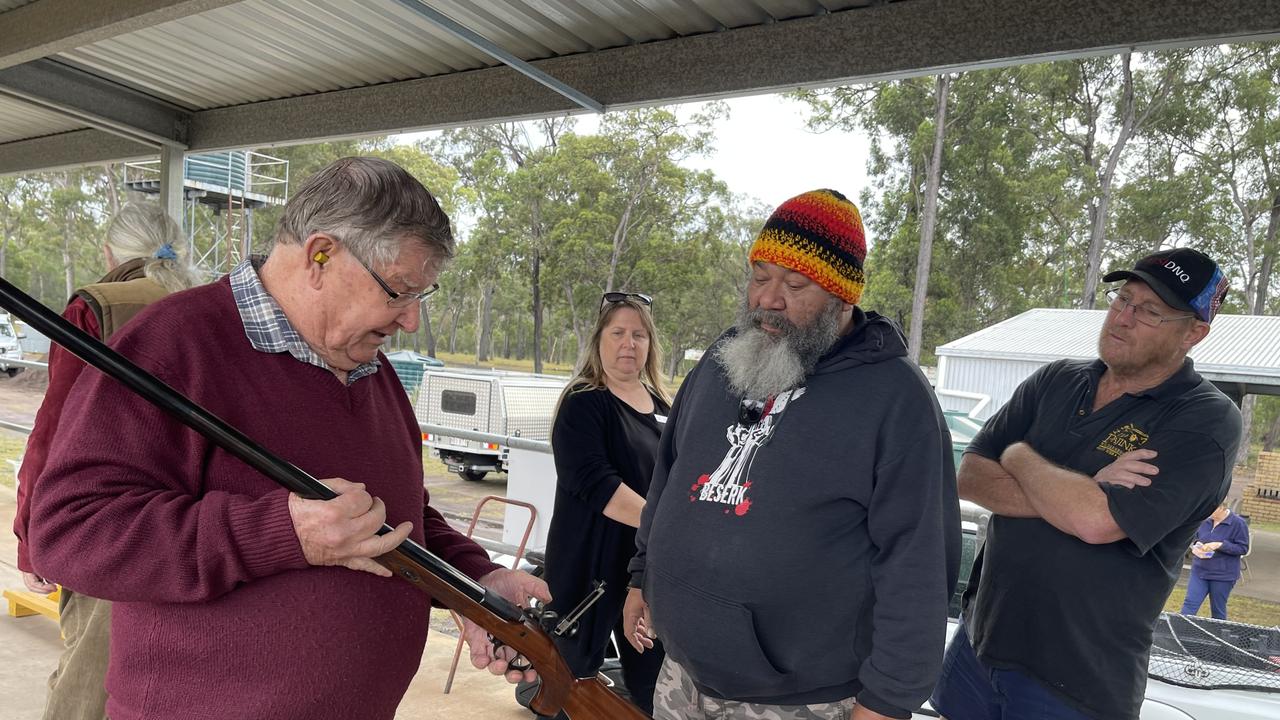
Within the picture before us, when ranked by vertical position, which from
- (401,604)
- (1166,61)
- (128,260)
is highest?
(1166,61)

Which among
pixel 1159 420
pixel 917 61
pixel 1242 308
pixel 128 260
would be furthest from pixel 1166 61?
pixel 128 260

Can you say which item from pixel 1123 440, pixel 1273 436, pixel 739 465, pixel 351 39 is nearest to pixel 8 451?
pixel 351 39

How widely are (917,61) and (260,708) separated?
319cm

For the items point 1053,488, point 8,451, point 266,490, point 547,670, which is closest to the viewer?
point 266,490

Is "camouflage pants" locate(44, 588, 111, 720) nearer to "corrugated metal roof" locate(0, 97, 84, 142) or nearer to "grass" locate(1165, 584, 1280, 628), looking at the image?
"corrugated metal roof" locate(0, 97, 84, 142)

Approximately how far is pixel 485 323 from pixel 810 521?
32.0m

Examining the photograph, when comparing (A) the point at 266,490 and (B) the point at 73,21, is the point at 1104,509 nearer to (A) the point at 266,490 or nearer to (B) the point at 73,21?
(A) the point at 266,490

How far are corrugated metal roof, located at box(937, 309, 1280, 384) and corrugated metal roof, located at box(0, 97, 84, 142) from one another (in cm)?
1177

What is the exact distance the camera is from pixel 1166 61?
58.7 ft

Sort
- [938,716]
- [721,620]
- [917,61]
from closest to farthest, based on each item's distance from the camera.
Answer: [721,620]
[938,716]
[917,61]

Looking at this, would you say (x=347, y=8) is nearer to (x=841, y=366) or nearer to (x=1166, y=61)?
(x=841, y=366)

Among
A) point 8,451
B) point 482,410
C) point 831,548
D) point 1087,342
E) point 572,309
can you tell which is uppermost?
point 572,309

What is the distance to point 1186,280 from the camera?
88.8 inches

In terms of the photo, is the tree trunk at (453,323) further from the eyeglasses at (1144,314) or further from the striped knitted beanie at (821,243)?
the eyeglasses at (1144,314)
